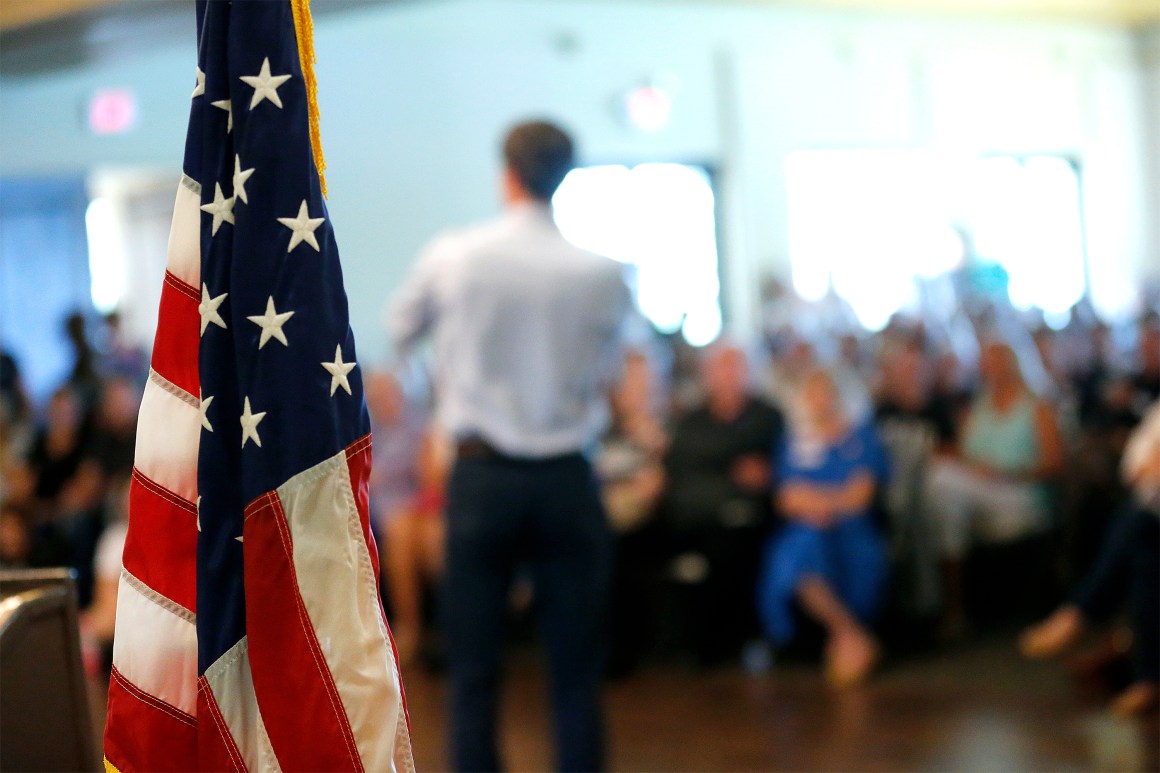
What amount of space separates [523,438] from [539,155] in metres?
0.55

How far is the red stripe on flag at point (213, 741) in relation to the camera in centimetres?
129

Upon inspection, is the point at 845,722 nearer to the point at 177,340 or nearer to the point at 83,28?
the point at 177,340

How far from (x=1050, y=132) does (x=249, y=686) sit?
11.1m

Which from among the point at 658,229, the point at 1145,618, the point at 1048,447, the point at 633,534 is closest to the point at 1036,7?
the point at 658,229

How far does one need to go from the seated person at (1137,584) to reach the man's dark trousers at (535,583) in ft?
6.18

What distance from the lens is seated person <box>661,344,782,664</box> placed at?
4.76 m

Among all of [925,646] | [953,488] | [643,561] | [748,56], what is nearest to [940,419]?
[953,488]

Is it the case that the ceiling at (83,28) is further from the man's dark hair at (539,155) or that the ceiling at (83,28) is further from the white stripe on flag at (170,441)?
the white stripe on flag at (170,441)

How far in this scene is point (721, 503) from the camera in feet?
15.7

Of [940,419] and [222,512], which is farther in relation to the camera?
[940,419]

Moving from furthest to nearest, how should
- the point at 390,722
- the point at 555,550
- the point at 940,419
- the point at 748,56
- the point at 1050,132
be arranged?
1. the point at 1050,132
2. the point at 748,56
3. the point at 940,419
4. the point at 555,550
5. the point at 390,722

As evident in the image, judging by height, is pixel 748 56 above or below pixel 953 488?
above

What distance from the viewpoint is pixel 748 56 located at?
9742mm

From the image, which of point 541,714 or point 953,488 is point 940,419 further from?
point 541,714
